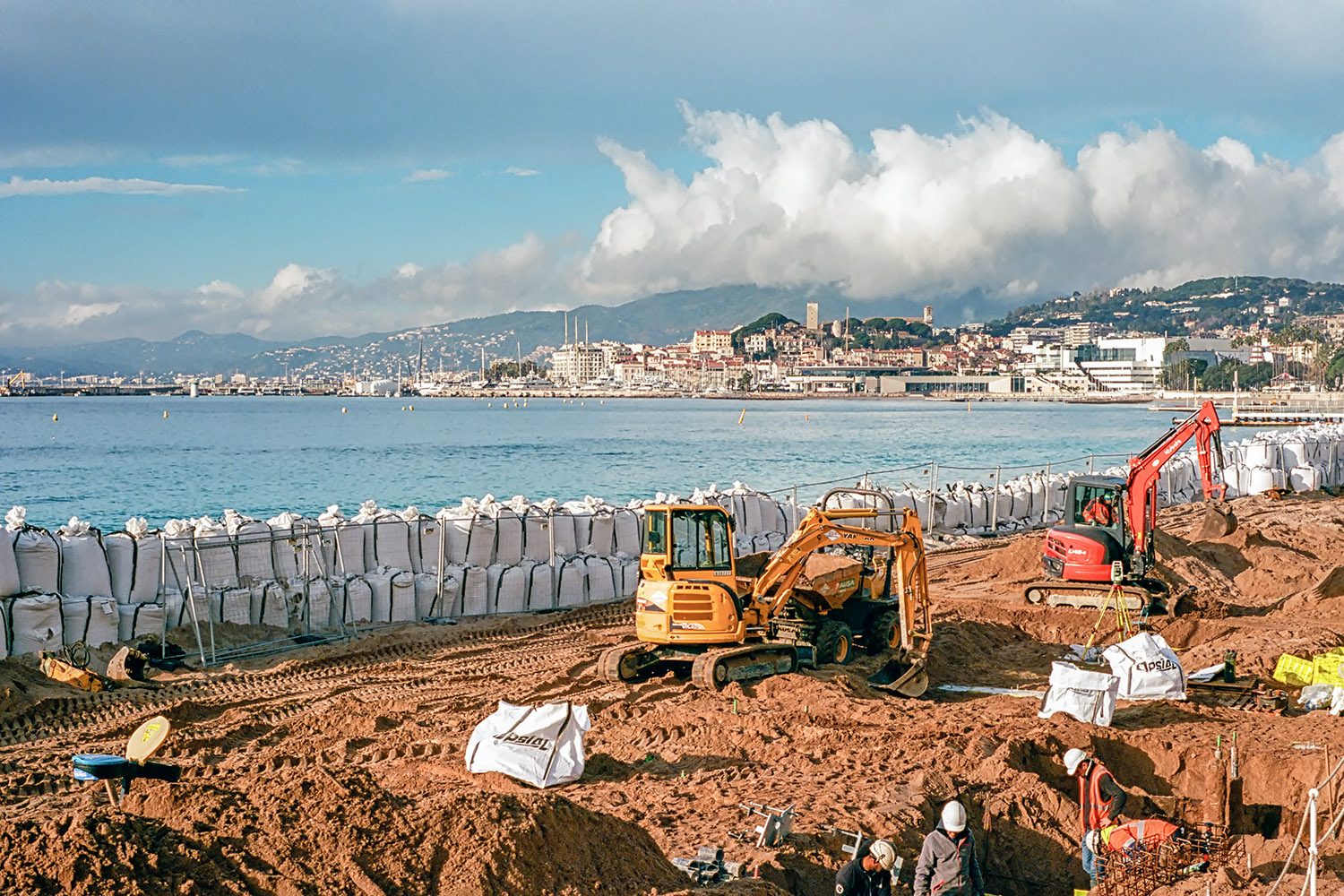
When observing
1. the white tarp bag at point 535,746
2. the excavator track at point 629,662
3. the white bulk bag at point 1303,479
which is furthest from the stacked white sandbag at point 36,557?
the white bulk bag at point 1303,479

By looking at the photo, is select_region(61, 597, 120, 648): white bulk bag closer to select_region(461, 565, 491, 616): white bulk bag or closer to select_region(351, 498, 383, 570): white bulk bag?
select_region(351, 498, 383, 570): white bulk bag

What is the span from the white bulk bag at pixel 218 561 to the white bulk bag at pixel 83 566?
1091 mm

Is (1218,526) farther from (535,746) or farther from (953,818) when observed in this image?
(953,818)

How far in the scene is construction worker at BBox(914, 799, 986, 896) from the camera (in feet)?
21.5

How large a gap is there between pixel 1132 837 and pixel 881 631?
617cm

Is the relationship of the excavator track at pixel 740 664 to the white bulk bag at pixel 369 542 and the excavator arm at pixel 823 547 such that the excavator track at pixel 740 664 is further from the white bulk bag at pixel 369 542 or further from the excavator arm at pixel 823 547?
the white bulk bag at pixel 369 542

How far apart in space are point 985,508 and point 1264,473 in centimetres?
1186

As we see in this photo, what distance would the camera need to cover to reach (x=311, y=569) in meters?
15.4

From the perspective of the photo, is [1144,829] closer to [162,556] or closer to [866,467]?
[162,556]

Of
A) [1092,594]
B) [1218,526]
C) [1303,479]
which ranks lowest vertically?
[1303,479]

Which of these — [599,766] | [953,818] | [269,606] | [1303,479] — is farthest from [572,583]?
[1303,479]

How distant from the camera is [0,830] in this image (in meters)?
5.80

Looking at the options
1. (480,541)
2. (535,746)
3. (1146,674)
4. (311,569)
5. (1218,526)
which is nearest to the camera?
(535,746)

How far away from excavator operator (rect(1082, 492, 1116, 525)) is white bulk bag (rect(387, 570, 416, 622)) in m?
9.83
